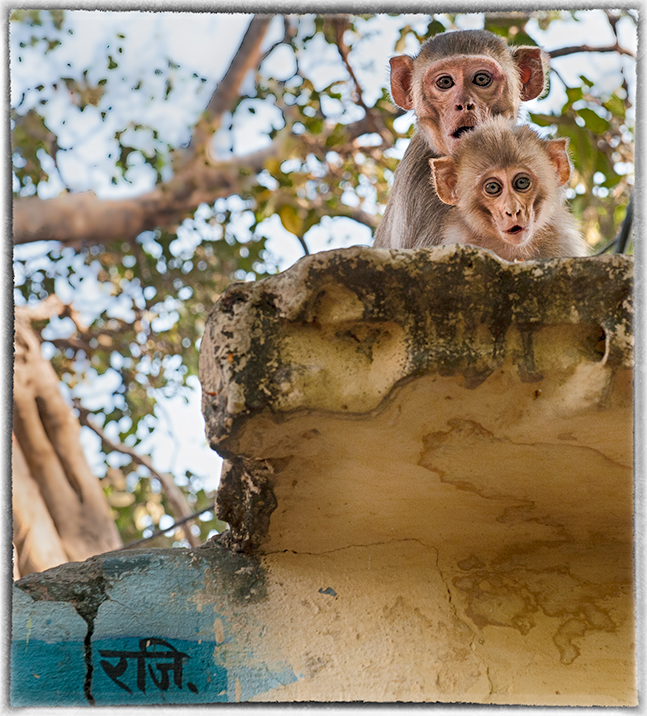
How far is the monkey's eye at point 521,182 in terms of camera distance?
8.15ft

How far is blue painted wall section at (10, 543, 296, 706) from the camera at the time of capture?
6.05 ft

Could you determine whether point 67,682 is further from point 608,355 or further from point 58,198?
point 58,198

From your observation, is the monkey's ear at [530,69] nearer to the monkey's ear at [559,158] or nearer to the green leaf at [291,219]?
the monkey's ear at [559,158]

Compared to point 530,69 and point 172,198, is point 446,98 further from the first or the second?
point 172,198

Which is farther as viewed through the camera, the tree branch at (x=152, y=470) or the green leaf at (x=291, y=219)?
the tree branch at (x=152, y=470)

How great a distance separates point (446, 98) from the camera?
3088 mm

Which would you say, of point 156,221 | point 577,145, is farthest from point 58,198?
point 577,145

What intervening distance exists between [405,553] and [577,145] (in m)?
2.78

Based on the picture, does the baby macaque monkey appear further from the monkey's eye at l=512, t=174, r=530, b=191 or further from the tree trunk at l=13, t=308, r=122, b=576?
the tree trunk at l=13, t=308, r=122, b=576

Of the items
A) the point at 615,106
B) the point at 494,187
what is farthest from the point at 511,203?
the point at 615,106

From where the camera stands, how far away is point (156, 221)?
6.70 meters

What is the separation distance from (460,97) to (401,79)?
1.67 ft

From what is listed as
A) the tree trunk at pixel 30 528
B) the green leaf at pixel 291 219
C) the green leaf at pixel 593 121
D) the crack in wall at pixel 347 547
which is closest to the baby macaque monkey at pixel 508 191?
the crack in wall at pixel 347 547

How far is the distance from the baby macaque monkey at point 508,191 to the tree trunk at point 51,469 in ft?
10.3
